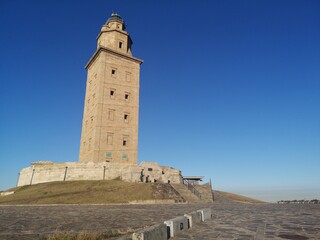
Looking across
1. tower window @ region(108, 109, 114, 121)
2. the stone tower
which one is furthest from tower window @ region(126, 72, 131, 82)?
tower window @ region(108, 109, 114, 121)

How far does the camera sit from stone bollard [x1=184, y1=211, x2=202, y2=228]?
24.3ft

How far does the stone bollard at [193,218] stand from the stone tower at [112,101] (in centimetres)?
3306

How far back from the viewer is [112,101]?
144ft

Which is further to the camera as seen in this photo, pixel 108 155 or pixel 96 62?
pixel 96 62

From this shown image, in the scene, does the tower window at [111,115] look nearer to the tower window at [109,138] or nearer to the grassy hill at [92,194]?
the tower window at [109,138]

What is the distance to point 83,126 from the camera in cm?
4803

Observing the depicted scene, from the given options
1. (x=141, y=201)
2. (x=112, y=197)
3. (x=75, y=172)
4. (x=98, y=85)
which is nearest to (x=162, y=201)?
(x=141, y=201)

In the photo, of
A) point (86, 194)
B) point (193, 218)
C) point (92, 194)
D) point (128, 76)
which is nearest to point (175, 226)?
point (193, 218)

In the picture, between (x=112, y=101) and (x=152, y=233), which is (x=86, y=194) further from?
(x=152, y=233)

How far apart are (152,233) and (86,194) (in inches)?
889

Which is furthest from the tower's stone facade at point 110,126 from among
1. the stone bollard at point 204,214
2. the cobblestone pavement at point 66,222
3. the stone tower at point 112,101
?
the stone bollard at point 204,214

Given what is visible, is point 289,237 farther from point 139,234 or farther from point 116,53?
point 116,53

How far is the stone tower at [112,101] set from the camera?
136ft

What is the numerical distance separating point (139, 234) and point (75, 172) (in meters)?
34.2
